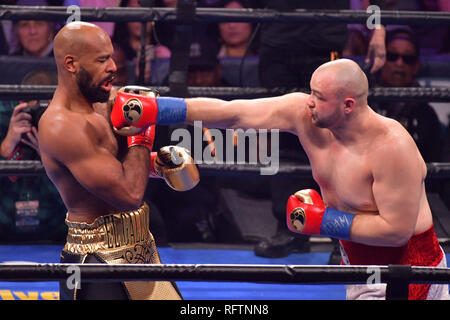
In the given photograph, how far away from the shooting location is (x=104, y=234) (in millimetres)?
2164

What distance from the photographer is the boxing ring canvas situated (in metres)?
2.87

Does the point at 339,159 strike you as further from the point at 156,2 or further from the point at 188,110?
the point at 156,2

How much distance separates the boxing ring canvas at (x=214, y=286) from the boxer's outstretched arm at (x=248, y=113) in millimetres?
928

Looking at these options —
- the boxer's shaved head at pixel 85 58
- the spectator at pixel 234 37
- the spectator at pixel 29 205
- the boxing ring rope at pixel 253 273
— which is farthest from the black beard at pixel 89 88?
the spectator at pixel 234 37

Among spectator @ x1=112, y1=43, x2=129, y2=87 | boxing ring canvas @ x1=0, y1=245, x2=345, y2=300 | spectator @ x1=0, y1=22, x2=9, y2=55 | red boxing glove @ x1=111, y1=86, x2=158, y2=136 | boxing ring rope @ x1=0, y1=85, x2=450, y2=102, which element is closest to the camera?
red boxing glove @ x1=111, y1=86, x2=158, y2=136

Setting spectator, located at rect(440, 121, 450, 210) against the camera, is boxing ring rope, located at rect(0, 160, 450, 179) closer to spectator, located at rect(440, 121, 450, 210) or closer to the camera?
the camera

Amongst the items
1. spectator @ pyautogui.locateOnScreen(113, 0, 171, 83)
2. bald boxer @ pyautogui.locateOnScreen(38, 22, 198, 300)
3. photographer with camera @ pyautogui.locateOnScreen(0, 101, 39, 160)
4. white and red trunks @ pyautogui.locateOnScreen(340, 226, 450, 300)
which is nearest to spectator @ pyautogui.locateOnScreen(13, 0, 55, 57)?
spectator @ pyautogui.locateOnScreen(113, 0, 171, 83)

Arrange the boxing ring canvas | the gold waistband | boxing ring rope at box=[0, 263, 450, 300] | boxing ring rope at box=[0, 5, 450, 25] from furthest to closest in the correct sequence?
boxing ring rope at box=[0, 5, 450, 25]
the boxing ring canvas
the gold waistband
boxing ring rope at box=[0, 263, 450, 300]

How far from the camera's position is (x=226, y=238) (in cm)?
363

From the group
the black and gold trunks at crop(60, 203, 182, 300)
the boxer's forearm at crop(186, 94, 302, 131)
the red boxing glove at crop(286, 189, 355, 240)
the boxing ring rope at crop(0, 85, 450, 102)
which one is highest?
the boxer's forearm at crop(186, 94, 302, 131)

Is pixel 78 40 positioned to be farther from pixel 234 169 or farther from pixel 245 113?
pixel 234 169

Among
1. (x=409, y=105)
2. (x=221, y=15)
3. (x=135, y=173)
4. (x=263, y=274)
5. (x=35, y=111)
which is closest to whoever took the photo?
(x=263, y=274)

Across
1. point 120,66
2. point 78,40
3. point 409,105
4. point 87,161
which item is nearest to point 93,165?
point 87,161

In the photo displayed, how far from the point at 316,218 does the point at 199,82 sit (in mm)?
1830
